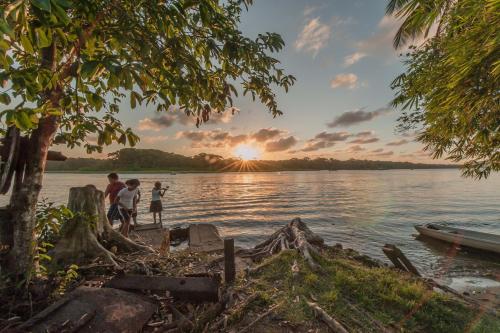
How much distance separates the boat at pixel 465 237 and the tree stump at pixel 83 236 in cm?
1765

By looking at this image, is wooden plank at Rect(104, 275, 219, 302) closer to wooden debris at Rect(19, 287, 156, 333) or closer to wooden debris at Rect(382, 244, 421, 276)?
wooden debris at Rect(19, 287, 156, 333)

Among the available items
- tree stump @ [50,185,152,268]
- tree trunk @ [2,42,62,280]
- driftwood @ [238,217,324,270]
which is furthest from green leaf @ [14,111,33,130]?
driftwood @ [238,217,324,270]

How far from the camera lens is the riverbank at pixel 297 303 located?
3752mm

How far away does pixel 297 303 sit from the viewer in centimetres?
461

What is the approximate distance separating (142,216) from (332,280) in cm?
2145

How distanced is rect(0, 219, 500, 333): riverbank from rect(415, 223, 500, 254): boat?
9542 millimetres

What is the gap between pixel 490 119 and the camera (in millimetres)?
5273

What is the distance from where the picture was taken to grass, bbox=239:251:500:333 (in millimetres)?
4398

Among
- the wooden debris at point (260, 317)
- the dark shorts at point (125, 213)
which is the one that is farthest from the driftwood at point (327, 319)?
the dark shorts at point (125, 213)

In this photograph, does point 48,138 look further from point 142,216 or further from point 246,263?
point 142,216

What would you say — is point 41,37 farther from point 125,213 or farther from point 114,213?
point 114,213

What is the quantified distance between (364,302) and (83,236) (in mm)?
6738

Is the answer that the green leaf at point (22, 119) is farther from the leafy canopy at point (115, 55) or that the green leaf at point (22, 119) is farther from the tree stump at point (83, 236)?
the tree stump at point (83, 236)

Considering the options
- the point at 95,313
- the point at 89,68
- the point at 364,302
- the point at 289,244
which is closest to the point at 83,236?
the point at 95,313
